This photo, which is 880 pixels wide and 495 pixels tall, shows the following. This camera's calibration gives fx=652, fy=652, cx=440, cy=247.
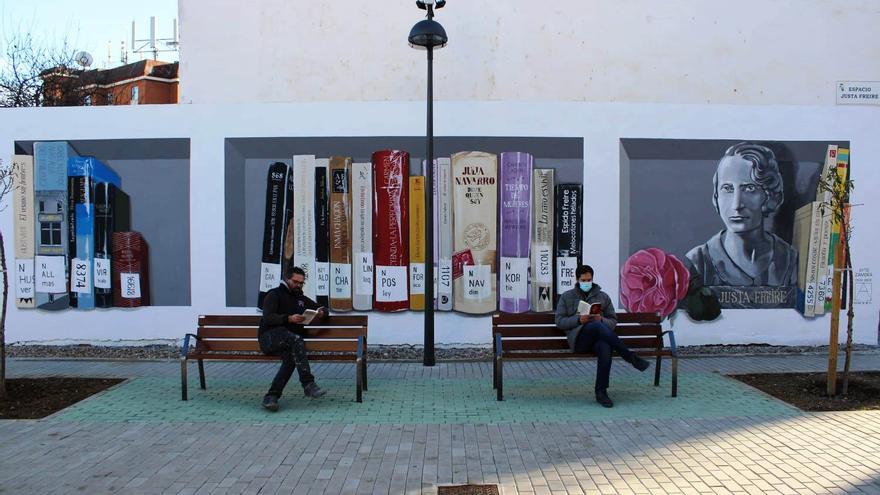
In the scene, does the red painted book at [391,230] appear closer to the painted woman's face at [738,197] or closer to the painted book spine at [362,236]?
the painted book spine at [362,236]

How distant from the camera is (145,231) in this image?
34.3ft

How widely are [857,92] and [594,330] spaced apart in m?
7.18

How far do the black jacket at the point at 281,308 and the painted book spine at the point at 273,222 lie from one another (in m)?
3.21

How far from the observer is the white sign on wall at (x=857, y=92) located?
35.0ft

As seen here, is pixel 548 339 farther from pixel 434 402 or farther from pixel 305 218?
pixel 305 218

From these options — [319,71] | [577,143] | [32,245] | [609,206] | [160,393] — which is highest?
[319,71]

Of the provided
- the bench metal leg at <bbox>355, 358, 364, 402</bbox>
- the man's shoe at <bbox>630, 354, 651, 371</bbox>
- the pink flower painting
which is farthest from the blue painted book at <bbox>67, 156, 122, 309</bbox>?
the pink flower painting

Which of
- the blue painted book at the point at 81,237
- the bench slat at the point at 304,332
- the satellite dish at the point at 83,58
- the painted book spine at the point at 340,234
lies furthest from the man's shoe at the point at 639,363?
the satellite dish at the point at 83,58

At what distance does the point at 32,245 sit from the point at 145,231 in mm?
1762

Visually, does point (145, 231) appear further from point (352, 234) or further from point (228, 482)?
point (228, 482)

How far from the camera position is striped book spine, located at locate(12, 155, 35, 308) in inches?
407

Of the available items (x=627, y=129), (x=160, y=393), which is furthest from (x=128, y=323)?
(x=627, y=129)

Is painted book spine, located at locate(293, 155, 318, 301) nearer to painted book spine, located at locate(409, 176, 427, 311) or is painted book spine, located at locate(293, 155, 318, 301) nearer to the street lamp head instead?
painted book spine, located at locate(409, 176, 427, 311)

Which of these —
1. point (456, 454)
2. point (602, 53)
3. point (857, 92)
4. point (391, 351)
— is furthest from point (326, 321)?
point (857, 92)
